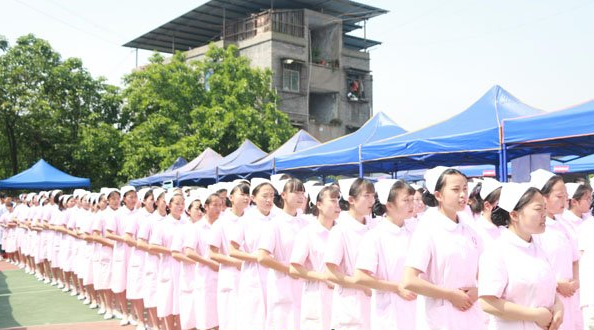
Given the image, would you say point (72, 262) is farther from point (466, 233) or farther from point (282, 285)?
point (466, 233)

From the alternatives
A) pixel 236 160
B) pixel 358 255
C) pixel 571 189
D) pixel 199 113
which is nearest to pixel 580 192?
pixel 571 189

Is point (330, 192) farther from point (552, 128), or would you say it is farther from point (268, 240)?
point (552, 128)

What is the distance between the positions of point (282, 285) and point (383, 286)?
1.27 meters

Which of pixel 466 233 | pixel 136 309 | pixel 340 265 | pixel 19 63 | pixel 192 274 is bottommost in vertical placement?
pixel 136 309

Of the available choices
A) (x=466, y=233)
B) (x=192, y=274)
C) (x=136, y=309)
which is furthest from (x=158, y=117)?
(x=466, y=233)

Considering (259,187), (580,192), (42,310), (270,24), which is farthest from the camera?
(270,24)

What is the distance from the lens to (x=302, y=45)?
99.3 ft

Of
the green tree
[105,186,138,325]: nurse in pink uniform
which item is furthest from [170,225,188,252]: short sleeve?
the green tree

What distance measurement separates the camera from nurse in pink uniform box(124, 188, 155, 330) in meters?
7.32

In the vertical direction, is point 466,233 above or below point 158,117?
below

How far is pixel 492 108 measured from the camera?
27.1ft

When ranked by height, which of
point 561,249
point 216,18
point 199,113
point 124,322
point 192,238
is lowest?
point 124,322

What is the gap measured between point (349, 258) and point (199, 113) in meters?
19.8

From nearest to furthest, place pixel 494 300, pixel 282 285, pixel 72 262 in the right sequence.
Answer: pixel 494 300 → pixel 282 285 → pixel 72 262
